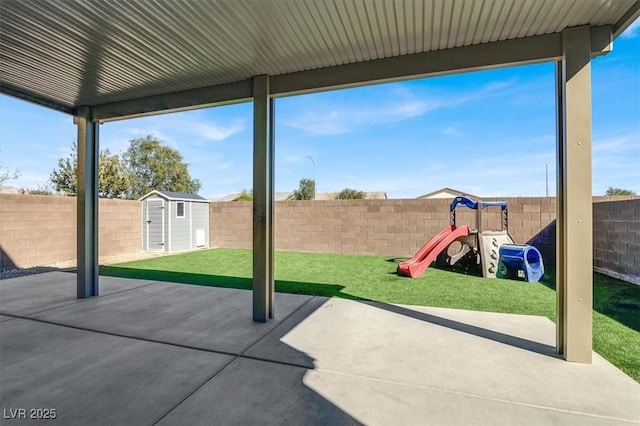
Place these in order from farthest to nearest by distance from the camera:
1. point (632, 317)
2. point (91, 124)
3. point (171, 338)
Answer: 1. point (91, 124)
2. point (632, 317)
3. point (171, 338)

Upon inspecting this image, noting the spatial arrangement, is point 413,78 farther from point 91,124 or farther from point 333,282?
point 91,124

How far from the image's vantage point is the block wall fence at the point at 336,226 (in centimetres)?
582

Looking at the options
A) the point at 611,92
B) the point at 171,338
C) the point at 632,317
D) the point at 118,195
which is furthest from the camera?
the point at 118,195

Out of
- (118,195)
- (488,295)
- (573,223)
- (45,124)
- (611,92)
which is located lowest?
(488,295)

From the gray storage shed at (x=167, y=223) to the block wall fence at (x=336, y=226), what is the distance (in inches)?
10.8

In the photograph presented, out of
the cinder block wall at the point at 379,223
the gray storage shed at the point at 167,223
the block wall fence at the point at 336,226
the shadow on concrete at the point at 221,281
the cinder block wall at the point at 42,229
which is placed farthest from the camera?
the gray storage shed at the point at 167,223

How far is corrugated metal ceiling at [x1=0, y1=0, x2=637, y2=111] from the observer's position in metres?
2.18

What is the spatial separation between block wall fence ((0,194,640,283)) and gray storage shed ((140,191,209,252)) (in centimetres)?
28

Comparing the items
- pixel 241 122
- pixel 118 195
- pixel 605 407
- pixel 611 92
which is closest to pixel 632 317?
pixel 605 407

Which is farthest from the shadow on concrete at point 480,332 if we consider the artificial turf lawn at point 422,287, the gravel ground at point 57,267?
the gravel ground at point 57,267

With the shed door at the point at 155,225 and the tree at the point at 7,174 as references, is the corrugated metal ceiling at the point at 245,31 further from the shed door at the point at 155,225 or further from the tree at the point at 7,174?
the tree at the point at 7,174

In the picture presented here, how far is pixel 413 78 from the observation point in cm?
300

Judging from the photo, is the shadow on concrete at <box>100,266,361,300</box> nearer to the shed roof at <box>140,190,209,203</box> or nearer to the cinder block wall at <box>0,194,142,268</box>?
the cinder block wall at <box>0,194,142,268</box>

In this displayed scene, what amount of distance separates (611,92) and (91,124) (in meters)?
16.9
